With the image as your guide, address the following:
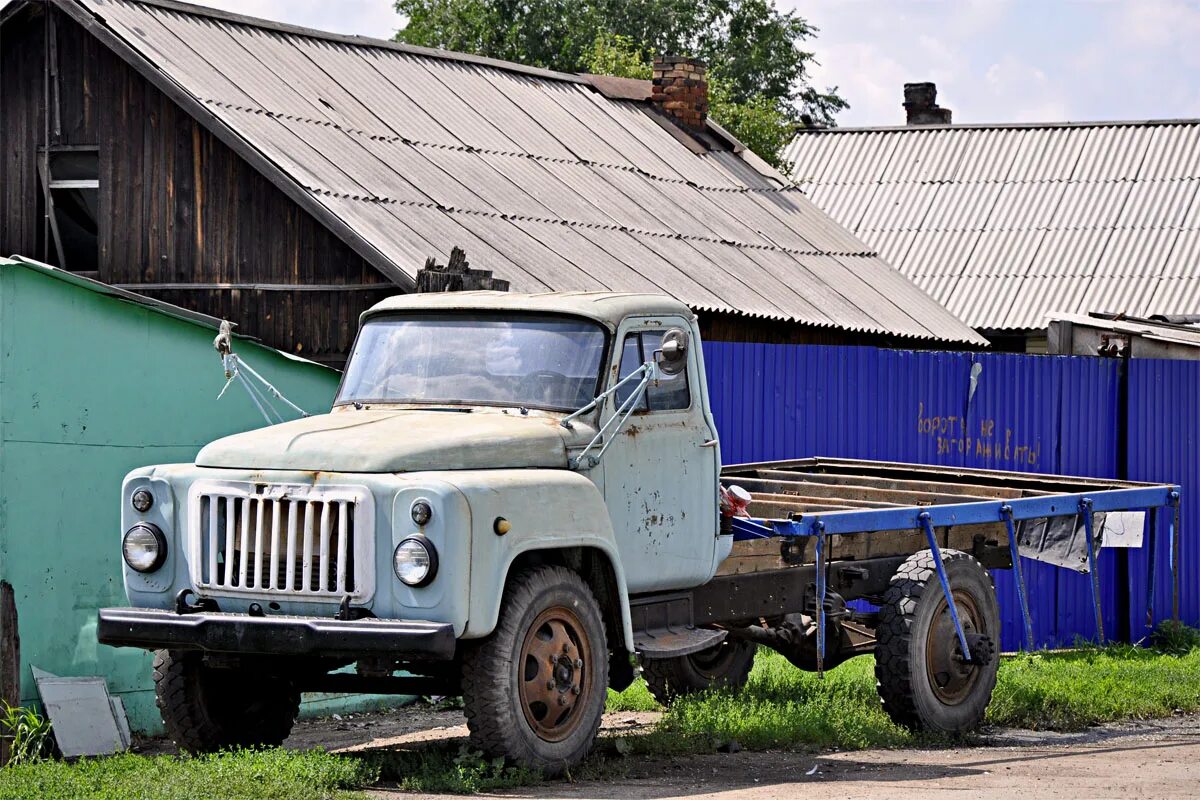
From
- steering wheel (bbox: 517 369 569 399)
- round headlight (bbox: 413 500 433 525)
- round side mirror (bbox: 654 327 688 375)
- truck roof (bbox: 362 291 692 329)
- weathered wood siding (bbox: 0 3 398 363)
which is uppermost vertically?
weathered wood siding (bbox: 0 3 398 363)

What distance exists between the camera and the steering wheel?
8.30 metres

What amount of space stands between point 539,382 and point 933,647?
2.77 metres

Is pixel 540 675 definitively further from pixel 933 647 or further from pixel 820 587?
pixel 933 647

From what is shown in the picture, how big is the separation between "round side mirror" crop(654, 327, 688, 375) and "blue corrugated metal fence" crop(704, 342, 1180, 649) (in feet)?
13.9

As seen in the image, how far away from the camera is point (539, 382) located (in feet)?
27.4

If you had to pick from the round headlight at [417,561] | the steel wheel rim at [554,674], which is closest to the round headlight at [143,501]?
the round headlight at [417,561]

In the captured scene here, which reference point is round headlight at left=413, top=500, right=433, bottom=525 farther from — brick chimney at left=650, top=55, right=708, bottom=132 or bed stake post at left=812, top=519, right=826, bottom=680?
brick chimney at left=650, top=55, right=708, bottom=132

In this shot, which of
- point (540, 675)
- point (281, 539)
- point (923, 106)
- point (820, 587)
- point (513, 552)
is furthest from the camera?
point (923, 106)

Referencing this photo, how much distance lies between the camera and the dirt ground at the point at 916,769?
7.59 metres

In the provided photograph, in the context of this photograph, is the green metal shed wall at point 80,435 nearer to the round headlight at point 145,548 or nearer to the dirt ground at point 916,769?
the dirt ground at point 916,769

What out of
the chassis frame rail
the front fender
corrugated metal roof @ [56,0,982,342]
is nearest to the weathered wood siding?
corrugated metal roof @ [56,0,982,342]

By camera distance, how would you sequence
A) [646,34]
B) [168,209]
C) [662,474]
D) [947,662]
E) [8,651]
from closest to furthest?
[662,474], [8,651], [947,662], [168,209], [646,34]

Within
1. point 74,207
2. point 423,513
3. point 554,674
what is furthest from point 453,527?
point 74,207

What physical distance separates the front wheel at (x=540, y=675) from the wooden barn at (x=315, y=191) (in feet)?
15.2
